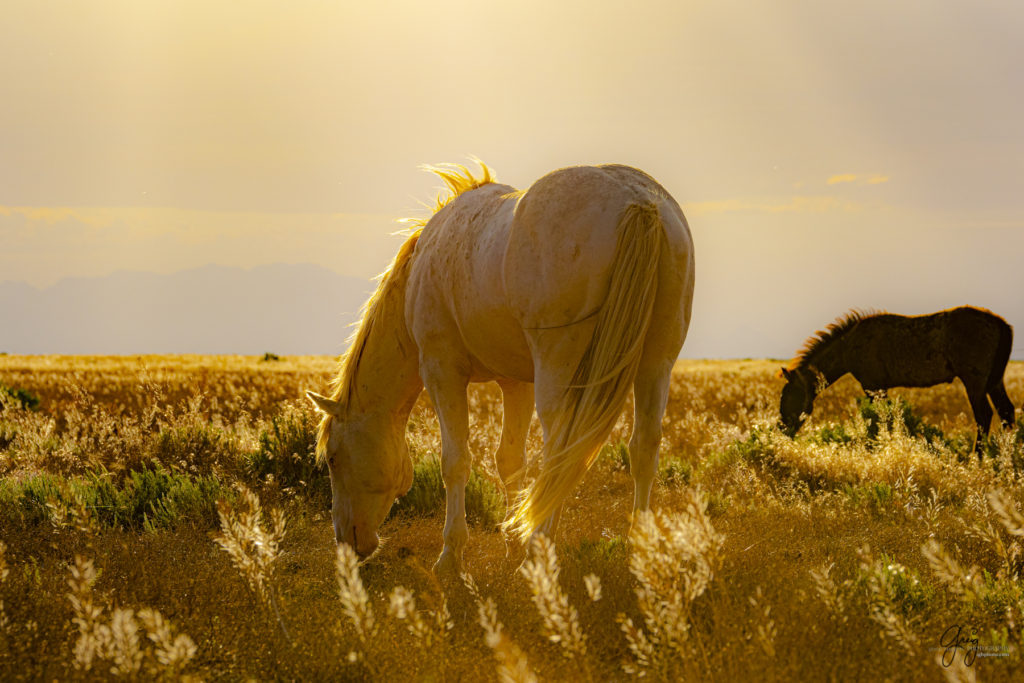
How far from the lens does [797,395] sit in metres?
12.5

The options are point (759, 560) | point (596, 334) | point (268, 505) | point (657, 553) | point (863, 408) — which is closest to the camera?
point (657, 553)

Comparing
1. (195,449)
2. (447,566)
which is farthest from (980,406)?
(195,449)

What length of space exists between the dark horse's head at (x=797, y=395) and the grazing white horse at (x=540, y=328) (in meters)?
7.52

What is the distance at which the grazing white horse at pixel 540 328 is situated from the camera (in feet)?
14.5

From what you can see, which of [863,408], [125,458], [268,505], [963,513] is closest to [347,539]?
[268,505]

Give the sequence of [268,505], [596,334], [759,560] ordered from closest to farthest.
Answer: [596,334] → [759,560] → [268,505]

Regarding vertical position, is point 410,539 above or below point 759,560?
below

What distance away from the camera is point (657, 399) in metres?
4.68

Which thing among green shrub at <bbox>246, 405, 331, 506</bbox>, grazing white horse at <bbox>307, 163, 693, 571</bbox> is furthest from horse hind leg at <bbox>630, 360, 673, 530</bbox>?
green shrub at <bbox>246, 405, 331, 506</bbox>

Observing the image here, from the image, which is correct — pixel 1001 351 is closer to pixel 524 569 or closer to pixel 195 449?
pixel 195 449

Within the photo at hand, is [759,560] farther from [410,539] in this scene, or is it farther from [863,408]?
[863,408]

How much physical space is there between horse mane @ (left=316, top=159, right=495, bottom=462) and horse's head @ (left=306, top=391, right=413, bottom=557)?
3.7 inches

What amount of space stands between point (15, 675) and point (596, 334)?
117 inches

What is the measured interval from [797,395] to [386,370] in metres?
8.33
